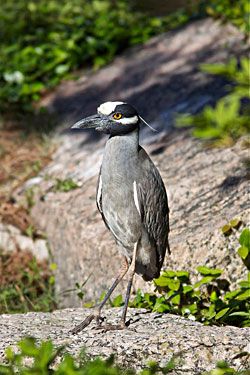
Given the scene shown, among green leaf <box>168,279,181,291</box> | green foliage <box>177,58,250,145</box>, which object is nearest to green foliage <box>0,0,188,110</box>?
green leaf <box>168,279,181,291</box>

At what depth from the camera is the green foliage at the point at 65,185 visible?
7316 millimetres

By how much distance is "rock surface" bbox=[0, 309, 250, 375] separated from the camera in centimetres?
423

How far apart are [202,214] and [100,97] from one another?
3559 mm

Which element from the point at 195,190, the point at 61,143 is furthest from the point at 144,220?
the point at 61,143

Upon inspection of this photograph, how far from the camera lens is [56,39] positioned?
35.2ft

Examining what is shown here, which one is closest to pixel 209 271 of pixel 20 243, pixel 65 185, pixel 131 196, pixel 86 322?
pixel 131 196

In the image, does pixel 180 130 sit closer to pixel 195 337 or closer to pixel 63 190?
pixel 63 190

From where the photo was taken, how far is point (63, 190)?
290 inches

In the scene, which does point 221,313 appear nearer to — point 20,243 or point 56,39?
point 20,243

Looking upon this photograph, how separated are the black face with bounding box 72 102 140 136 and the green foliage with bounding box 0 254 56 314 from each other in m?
1.89

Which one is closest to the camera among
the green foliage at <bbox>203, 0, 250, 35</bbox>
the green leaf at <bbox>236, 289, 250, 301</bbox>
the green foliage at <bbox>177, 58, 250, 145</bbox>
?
the green foliage at <bbox>177, 58, 250, 145</bbox>

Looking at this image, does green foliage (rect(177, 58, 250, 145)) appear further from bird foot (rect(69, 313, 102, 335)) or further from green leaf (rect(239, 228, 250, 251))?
green leaf (rect(239, 228, 250, 251))

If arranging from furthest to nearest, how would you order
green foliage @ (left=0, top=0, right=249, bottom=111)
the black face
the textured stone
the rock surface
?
green foliage @ (left=0, top=0, right=249, bottom=111), the textured stone, the black face, the rock surface

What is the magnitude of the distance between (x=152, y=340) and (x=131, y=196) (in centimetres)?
91
